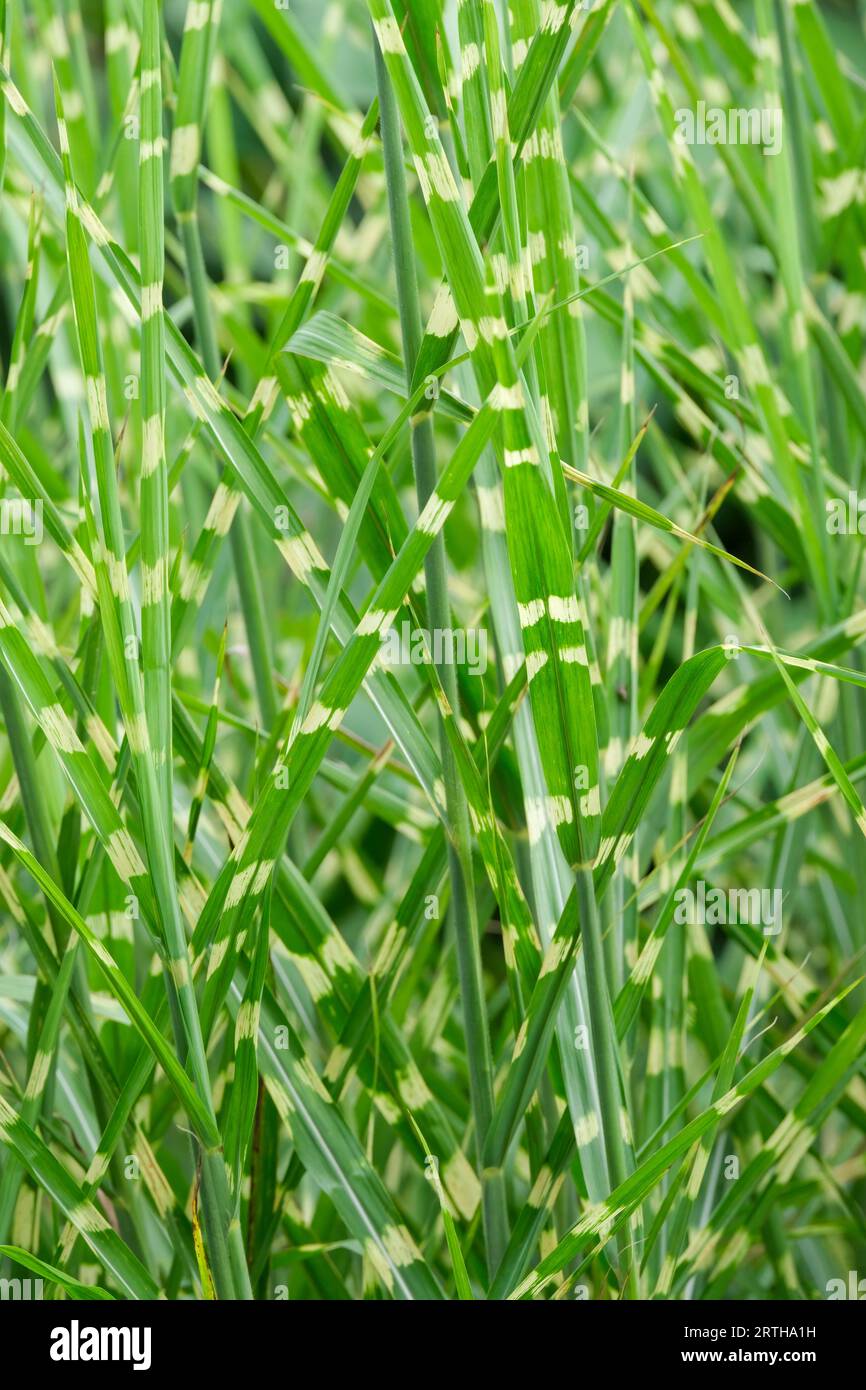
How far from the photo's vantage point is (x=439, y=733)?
281mm

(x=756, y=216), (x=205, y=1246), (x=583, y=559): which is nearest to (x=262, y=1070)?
(x=205, y=1246)

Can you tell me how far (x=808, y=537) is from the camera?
13.2 inches

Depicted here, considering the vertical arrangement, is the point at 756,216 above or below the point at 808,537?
above

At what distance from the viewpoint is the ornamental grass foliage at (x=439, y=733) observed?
0.22 metres

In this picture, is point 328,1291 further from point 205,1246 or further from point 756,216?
point 756,216

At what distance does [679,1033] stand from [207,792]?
15 centimetres

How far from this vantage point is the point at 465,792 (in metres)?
0.24

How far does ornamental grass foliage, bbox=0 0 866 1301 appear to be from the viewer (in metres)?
0.22
